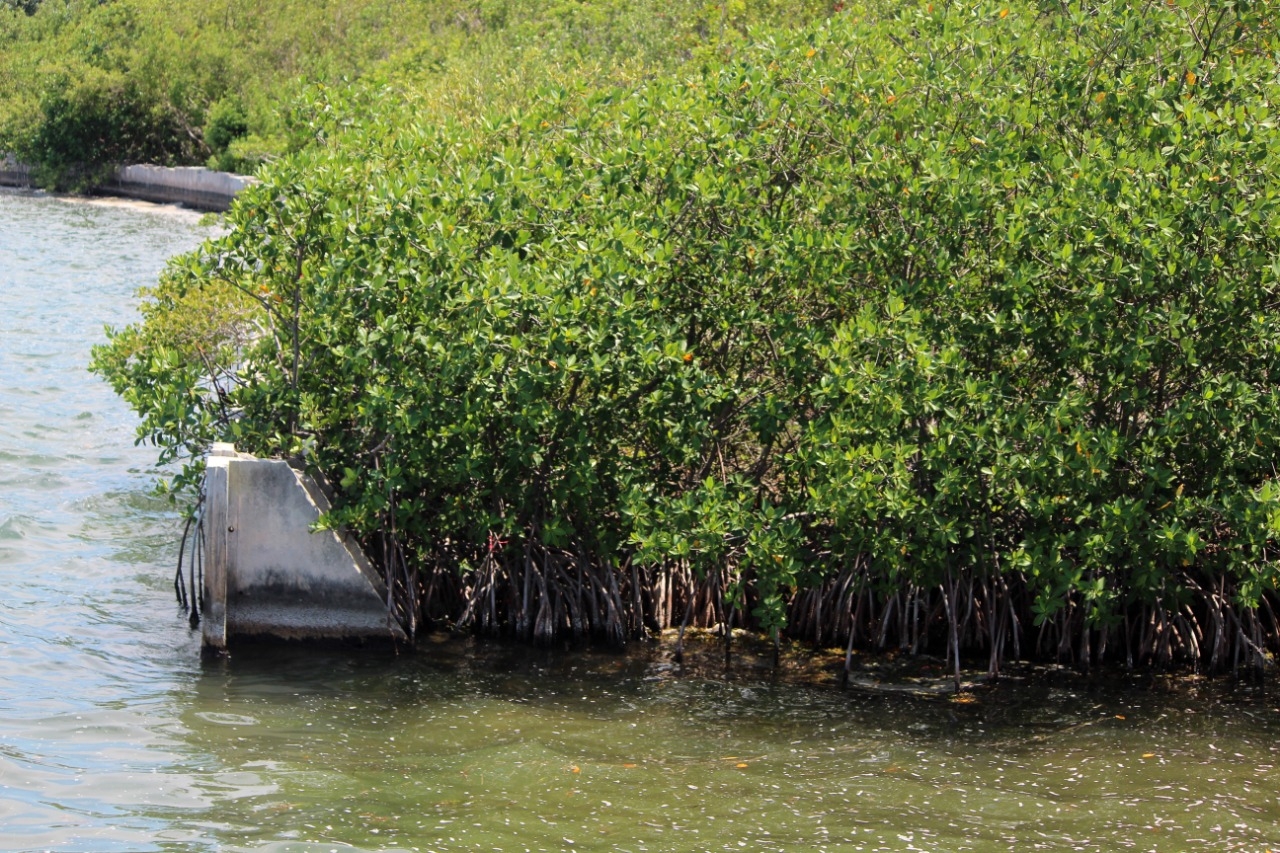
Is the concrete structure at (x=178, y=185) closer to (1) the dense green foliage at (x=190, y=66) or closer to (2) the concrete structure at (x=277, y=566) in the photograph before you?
(1) the dense green foliage at (x=190, y=66)

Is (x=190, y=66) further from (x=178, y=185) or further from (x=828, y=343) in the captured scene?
(x=828, y=343)

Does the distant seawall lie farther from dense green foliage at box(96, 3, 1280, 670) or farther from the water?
the water

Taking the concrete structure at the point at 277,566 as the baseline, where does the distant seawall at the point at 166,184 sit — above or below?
above

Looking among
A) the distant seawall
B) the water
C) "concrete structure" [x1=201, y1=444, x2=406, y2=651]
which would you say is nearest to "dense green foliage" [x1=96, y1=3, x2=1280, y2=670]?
"concrete structure" [x1=201, y1=444, x2=406, y2=651]

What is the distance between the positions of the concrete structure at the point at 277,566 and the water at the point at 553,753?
0.73ft

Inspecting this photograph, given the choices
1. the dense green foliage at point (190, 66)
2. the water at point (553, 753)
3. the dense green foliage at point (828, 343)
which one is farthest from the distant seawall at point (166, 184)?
the water at point (553, 753)

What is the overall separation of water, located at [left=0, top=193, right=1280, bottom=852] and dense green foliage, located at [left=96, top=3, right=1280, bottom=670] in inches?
22.8

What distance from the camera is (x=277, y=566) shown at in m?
8.59

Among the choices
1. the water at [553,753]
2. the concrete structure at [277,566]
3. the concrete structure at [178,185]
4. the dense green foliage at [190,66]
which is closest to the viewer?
the water at [553,753]

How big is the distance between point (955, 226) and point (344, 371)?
343 centimetres

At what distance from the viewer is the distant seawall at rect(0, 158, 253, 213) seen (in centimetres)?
3872

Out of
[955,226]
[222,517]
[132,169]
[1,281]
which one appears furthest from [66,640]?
[132,169]

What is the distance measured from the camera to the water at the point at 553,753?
20.2 feet

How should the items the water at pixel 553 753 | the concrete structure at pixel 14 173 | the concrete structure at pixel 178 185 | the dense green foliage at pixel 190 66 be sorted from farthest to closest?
1. the concrete structure at pixel 14 173
2. the dense green foliage at pixel 190 66
3. the concrete structure at pixel 178 185
4. the water at pixel 553 753
